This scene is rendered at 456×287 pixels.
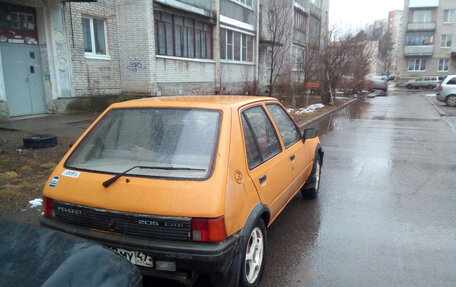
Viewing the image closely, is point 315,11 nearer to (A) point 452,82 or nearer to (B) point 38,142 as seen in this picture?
(A) point 452,82

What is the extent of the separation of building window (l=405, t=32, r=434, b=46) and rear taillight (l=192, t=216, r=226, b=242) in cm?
5863

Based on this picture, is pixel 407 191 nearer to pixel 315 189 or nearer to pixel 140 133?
pixel 315 189

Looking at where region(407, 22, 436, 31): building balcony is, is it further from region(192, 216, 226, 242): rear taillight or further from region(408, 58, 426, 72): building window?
region(192, 216, 226, 242): rear taillight

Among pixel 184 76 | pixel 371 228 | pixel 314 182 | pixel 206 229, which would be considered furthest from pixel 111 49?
pixel 206 229

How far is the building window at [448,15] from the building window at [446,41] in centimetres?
223

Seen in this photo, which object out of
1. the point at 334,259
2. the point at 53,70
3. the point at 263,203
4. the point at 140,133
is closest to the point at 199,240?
the point at 263,203

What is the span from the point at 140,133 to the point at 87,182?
61 cm

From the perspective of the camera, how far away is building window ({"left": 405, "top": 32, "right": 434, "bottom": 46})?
50844 mm

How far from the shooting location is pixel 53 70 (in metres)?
11.8

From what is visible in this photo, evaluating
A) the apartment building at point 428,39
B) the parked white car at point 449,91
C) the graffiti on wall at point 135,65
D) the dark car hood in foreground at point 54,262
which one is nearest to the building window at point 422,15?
the apartment building at point 428,39

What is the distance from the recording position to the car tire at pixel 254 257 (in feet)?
8.78

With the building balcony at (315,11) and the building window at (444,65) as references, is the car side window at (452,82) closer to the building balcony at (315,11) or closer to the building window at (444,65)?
the building balcony at (315,11)

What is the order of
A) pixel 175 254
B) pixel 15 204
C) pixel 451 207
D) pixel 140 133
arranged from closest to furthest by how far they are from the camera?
pixel 175 254
pixel 140 133
pixel 15 204
pixel 451 207

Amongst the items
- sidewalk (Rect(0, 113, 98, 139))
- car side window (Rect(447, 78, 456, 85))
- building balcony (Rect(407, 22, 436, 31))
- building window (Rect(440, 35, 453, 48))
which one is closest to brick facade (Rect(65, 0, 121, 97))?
sidewalk (Rect(0, 113, 98, 139))
